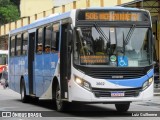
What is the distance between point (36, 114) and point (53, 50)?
2.10 meters

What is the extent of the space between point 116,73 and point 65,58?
5.65ft

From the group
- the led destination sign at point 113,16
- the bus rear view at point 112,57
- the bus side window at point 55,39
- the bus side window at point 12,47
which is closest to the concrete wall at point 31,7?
the bus side window at point 12,47

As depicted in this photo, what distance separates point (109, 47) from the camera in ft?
51.4

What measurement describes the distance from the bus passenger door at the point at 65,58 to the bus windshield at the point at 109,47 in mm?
433

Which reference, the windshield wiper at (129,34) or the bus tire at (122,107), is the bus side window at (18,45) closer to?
the bus tire at (122,107)

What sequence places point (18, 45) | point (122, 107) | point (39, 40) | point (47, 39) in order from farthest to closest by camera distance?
point (18, 45)
point (39, 40)
point (47, 39)
point (122, 107)

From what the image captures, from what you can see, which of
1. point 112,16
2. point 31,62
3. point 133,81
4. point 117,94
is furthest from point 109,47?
point 31,62

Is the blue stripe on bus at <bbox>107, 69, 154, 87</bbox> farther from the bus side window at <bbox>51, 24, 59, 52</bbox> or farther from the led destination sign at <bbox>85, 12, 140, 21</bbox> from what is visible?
the bus side window at <bbox>51, 24, 59, 52</bbox>

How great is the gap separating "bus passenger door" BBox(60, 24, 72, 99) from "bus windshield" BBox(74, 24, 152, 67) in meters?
0.43

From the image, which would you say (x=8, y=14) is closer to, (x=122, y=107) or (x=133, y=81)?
(x=122, y=107)

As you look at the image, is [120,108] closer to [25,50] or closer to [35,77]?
[35,77]

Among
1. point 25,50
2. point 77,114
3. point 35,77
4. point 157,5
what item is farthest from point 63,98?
point 157,5

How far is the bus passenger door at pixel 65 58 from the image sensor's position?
52.5 feet

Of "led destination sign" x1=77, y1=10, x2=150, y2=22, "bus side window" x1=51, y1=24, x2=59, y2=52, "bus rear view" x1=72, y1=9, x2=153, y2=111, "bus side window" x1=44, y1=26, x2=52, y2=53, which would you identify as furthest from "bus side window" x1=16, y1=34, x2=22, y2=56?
"bus rear view" x1=72, y1=9, x2=153, y2=111
